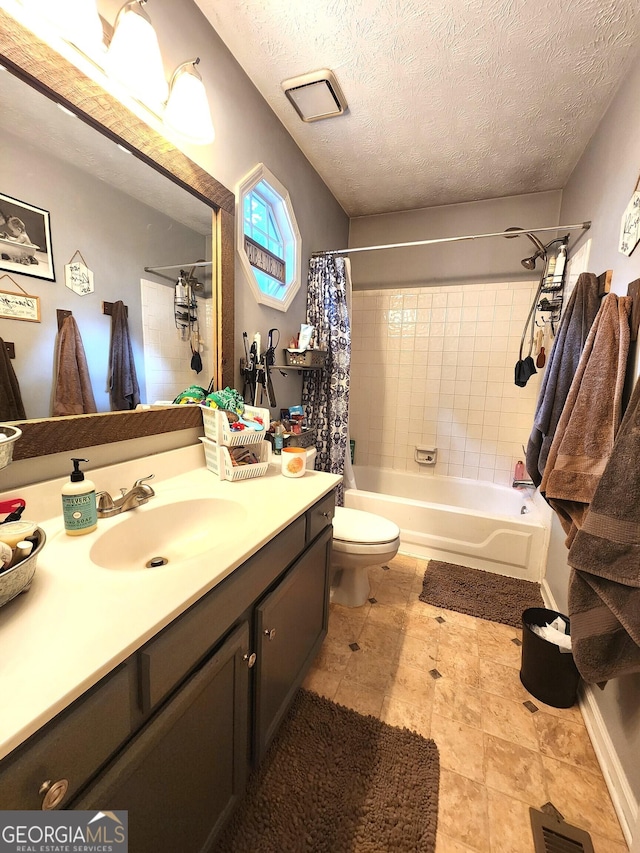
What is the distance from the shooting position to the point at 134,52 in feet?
3.23

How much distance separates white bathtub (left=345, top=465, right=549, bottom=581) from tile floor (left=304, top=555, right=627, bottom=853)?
51cm

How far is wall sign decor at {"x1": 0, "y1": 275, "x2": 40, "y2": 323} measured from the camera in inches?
32.5

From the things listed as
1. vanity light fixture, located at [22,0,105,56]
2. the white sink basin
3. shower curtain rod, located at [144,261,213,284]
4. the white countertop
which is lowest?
the white sink basin

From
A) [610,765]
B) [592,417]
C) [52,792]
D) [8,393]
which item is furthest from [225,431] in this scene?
[610,765]

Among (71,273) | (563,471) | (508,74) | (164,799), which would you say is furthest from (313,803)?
(508,74)

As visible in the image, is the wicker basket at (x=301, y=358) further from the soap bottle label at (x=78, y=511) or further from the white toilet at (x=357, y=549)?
the soap bottle label at (x=78, y=511)

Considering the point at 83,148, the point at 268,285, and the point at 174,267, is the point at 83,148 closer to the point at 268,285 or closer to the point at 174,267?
the point at 174,267

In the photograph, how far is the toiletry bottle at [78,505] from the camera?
840 mm

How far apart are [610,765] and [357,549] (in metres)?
1.05

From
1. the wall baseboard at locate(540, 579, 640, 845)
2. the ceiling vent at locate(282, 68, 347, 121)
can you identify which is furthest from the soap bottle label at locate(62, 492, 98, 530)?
the ceiling vent at locate(282, 68, 347, 121)

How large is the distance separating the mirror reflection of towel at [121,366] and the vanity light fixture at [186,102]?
629 millimetres

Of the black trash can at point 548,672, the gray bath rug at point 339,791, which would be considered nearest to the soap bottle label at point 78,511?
the gray bath rug at point 339,791

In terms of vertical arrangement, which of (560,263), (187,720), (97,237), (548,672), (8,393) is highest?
(560,263)

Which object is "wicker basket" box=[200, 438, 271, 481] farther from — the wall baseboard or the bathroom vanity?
the wall baseboard
